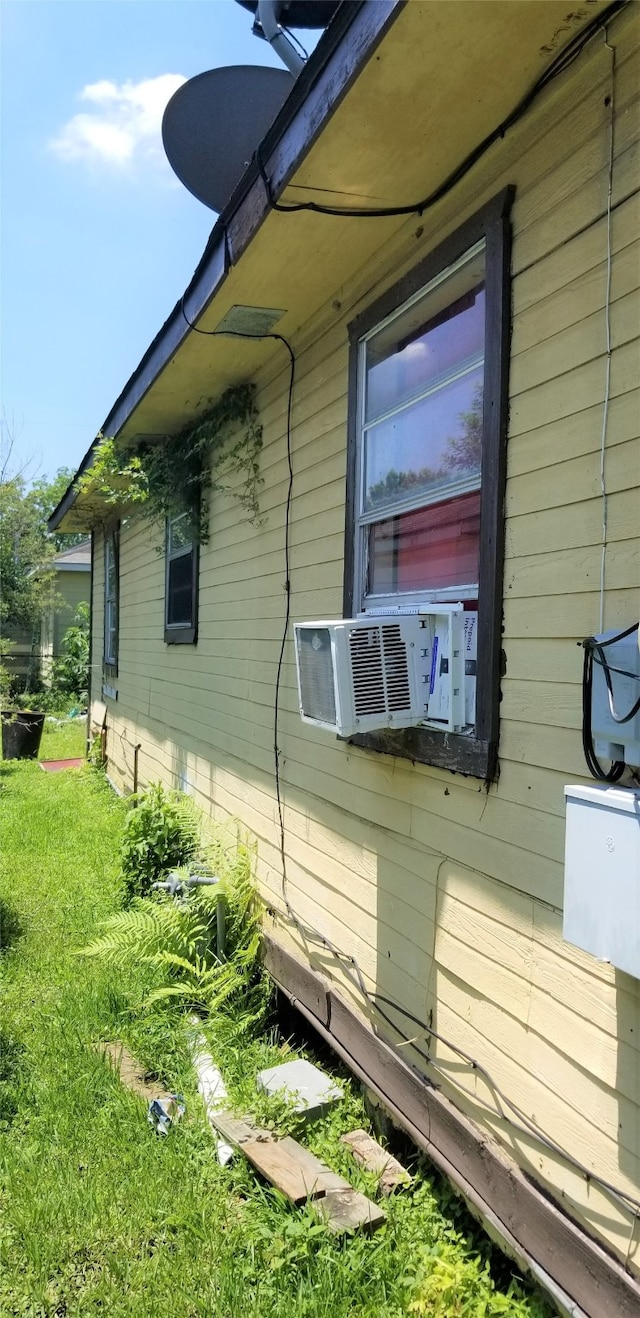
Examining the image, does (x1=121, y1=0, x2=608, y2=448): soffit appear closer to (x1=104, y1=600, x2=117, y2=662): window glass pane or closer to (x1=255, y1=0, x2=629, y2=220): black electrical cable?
(x1=255, y1=0, x2=629, y2=220): black electrical cable

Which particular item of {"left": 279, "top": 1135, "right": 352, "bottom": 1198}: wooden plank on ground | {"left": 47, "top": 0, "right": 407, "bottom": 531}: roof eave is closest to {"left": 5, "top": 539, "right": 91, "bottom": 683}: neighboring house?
{"left": 47, "top": 0, "right": 407, "bottom": 531}: roof eave

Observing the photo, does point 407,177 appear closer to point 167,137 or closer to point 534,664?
point 534,664

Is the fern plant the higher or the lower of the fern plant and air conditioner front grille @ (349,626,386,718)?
the lower

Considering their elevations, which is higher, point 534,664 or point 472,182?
point 472,182

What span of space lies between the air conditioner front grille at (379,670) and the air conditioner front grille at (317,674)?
98mm

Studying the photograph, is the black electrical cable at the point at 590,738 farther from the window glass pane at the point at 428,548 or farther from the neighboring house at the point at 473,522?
the window glass pane at the point at 428,548

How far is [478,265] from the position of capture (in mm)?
2543

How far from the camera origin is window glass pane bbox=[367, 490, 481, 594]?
262cm

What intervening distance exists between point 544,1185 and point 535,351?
85.1 inches

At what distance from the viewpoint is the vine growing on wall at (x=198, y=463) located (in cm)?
472

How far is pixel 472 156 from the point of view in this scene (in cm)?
246

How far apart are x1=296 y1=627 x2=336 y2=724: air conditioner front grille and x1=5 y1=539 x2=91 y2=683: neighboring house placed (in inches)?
666

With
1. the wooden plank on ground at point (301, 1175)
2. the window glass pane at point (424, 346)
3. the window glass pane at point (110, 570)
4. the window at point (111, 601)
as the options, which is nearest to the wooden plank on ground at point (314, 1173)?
the wooden plank on ground at point (301, 1175)

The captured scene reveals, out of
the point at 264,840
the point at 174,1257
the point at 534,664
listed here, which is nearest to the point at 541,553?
the point at 534,664
